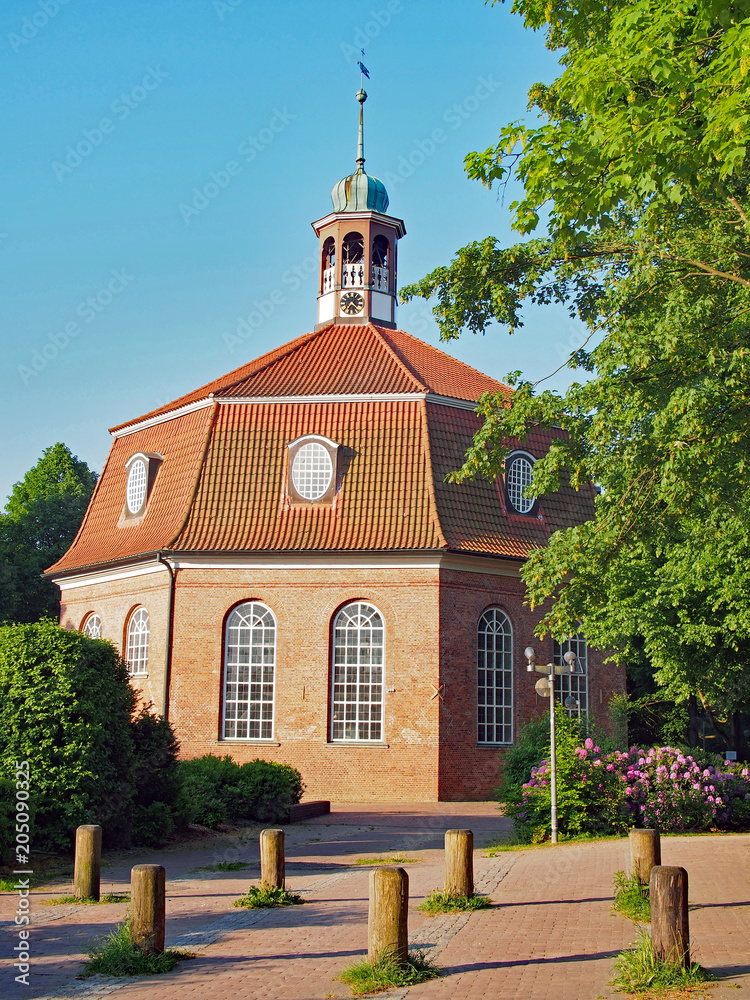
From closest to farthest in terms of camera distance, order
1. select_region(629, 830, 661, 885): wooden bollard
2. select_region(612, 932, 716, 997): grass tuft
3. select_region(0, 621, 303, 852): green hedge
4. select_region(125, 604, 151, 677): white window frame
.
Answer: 1. select_region(612, 932, 716, 997): grass tuft
2. select_region(629, 830, 661, 885): wooden bollard
3. select_region(0, 621, 303, 852): green hedge
4. select_region(125, 604, 151, 677): white window frame

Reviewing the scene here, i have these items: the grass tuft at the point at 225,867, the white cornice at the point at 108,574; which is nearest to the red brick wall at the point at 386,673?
the white cornice at the point at 108,574

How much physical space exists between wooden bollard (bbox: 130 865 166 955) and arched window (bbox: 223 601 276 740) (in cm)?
1615

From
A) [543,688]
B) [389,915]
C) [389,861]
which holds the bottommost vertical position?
[389,861]

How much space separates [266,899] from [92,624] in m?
19.1

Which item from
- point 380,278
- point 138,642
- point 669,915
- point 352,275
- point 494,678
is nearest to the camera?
point 669,915

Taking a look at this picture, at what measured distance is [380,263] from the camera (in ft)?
105

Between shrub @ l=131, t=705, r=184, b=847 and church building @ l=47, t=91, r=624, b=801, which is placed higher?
church building @ l=47, t=91, r=624, b=801

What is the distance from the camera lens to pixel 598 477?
547 inches

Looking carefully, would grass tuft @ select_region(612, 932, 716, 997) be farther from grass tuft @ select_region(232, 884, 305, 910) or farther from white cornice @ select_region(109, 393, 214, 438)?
white cornice @ select_region(109, 393, 214, 438)

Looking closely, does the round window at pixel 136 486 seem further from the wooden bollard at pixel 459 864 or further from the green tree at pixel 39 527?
the wooden bollard at pixel 459 864

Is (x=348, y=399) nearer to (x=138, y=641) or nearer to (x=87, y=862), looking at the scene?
(x=138, y=641)

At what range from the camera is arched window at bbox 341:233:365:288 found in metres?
31.6

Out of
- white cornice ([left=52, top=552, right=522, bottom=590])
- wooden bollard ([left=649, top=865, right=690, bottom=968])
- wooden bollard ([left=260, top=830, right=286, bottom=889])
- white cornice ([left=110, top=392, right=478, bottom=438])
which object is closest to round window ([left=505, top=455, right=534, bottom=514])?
white cornice ([left=110, top=392, right=478, bottom=438])

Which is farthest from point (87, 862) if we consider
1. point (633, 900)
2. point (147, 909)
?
point (633, 900)
